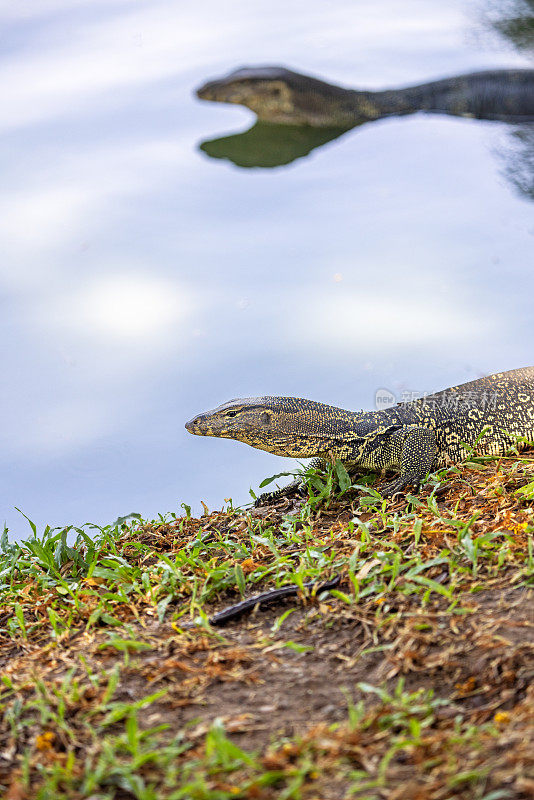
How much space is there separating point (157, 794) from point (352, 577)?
1.04 metres

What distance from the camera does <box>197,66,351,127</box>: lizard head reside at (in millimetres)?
4715

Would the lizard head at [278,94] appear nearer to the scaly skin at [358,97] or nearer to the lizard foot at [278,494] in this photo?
the scaly skin at [358,97]

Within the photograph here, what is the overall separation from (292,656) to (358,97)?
4.03m

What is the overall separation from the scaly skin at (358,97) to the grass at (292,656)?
8.89 feet

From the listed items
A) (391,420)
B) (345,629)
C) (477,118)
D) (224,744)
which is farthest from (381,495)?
(477,118)

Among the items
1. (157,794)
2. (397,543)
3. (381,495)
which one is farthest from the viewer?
(381,495)

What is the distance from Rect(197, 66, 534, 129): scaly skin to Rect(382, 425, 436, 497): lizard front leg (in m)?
2.52

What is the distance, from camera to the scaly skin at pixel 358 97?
474cm

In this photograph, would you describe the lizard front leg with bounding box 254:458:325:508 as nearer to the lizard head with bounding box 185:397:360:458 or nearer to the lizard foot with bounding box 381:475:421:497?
the lizard head with bounding box 185:397:360:458

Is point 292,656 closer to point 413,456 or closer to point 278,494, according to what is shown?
point 413,456

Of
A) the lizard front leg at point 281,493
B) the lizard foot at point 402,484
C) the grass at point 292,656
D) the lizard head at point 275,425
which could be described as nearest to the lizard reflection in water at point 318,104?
the lizard head at point 275,425

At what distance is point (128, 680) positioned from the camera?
7.30 ft

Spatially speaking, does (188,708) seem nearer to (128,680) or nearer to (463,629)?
(128,680)

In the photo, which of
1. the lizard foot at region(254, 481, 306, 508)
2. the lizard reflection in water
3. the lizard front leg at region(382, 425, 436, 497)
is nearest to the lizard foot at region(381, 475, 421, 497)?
the lizard front leg at region(382, 425, 436, 497)
